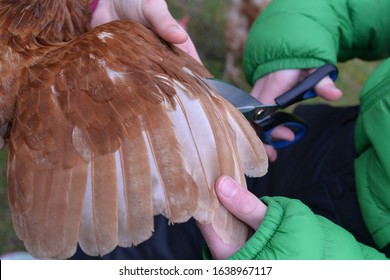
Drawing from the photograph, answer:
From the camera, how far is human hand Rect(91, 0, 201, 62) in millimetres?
1463

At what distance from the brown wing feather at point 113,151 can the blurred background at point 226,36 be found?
2.20 meters

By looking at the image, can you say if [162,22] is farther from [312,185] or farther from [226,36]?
[226,36]

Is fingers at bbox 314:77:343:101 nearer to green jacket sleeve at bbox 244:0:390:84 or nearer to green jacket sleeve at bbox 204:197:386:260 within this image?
green jacket sleeve at bbox 244:0:390:84

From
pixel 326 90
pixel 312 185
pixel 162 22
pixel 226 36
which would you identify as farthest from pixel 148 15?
pixel 226 36

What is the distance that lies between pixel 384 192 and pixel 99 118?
34.8 inches

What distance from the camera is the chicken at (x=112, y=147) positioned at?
114 centimetres

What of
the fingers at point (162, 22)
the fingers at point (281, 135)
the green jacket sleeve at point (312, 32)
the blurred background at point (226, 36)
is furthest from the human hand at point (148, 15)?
the blurred background at point (226, 36)

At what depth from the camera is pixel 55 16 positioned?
1501 mm

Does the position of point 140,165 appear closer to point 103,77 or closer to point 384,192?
point 103,77

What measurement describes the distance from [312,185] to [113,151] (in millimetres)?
833

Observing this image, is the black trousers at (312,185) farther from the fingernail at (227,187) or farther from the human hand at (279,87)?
the fingernail at (227,187)

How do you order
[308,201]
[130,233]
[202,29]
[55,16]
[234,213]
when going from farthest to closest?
[202,29], [308,201], [55,16], [234,213], [130,233]
